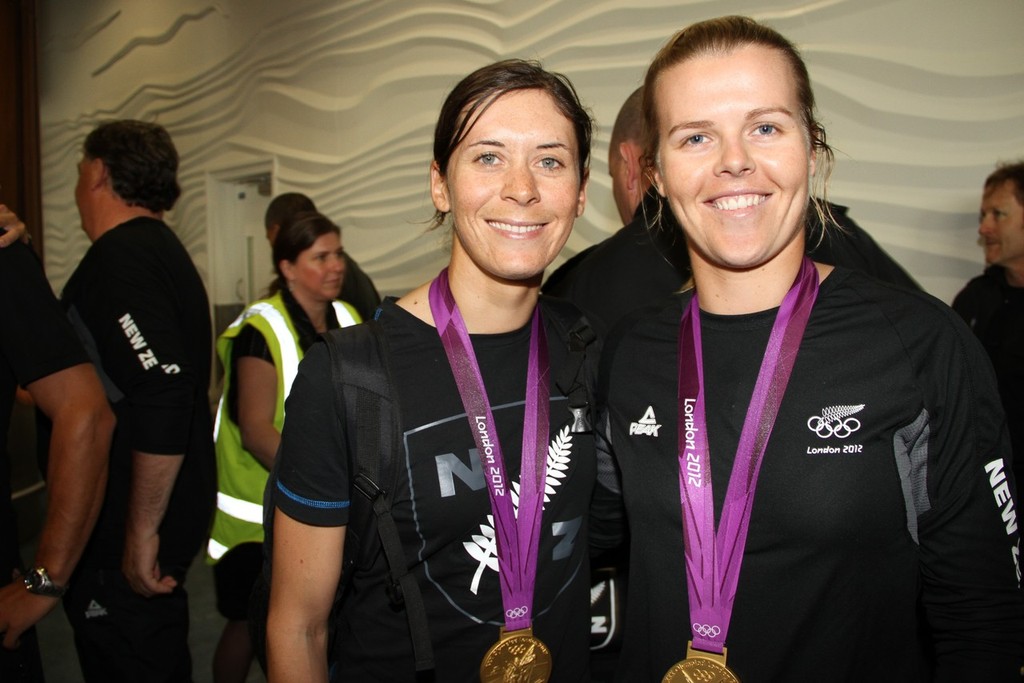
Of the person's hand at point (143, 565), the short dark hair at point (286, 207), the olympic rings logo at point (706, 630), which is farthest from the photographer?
the short dark hair at point (286, 207)

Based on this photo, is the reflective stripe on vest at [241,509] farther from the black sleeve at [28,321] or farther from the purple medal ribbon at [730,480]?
the purple medal ribbon at [730,480]

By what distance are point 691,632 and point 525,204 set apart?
29.8 inches

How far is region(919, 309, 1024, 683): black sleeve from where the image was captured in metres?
1.10

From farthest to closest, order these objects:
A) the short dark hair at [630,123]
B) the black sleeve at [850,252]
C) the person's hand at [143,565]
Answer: the short dark hair at [630,123] → the person's hand at [143,565] → the black sleeve at [850,252]

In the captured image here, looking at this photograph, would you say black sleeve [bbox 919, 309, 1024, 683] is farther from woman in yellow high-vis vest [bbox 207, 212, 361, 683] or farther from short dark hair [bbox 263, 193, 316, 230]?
short dark hair [bbox 263, 193, 316, 230]

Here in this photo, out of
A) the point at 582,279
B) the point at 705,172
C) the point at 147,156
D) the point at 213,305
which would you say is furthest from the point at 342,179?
the point at 705,172

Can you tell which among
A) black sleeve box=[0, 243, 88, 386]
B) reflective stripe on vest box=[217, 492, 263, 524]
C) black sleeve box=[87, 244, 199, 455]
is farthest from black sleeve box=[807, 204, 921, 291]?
reflective stripe on vest box=[217, 492, 263, 524]

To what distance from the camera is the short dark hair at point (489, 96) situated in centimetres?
136

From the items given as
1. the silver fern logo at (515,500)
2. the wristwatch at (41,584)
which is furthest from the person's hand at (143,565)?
the silver fern logo at (515,500)

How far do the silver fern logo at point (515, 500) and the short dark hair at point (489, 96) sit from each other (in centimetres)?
54

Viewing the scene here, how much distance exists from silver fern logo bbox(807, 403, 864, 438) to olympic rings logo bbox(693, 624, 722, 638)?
341 mm

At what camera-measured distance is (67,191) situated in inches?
306

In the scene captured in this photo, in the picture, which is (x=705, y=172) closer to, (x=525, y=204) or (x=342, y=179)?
(x=525, y=204)

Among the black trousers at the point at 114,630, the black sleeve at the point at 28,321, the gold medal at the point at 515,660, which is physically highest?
the black sleeve at the point at 28,321
